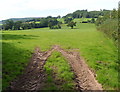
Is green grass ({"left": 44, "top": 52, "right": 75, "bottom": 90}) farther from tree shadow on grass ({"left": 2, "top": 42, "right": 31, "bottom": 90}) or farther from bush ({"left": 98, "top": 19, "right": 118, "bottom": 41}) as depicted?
bush ({"left": 98, "top": 19, "right": 118, "bottom": 41})

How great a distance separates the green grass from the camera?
15.1m

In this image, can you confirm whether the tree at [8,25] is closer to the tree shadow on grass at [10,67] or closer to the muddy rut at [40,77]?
the tree shadow on grass at [10,67]

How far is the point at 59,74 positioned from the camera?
17750 mm

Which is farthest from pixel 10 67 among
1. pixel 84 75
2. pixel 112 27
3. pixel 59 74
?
pixel 112 27

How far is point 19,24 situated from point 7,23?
37.2 ft

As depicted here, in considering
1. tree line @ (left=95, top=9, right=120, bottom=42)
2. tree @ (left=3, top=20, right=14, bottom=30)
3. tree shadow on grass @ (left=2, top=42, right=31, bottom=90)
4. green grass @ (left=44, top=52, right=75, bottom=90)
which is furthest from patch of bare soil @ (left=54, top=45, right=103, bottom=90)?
tree @ (left=3, top=20, right=14, bottom=30)

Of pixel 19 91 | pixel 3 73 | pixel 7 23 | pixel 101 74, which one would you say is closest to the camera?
pixel 19 91

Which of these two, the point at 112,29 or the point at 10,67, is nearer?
the point at 10,67

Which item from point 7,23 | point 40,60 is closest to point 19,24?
point 7,23

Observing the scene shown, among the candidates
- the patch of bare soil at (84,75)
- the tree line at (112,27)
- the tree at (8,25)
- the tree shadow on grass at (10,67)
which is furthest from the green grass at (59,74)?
the tree at (8,25)

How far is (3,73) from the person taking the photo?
1702cm

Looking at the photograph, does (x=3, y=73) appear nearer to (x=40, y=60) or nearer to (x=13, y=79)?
(x=13, y=79)

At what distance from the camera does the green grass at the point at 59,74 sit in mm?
15148

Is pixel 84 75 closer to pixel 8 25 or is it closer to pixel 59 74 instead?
pixel 59 74
